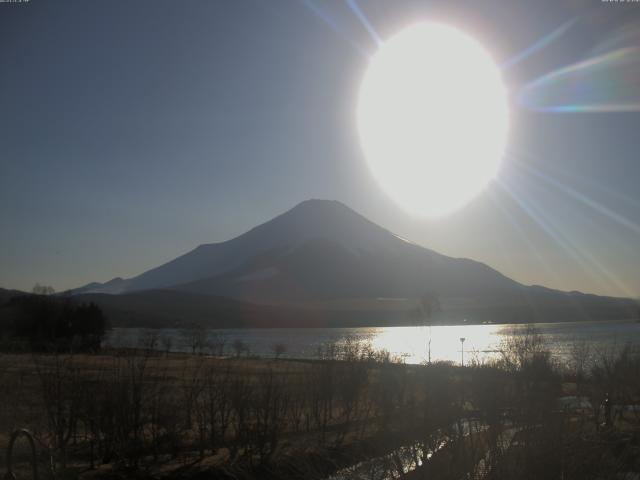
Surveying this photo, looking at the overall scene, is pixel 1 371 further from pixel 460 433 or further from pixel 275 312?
pixel 275 312

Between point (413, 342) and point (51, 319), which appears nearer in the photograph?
point (51, 319)

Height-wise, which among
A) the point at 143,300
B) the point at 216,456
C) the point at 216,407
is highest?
the point at 143,300

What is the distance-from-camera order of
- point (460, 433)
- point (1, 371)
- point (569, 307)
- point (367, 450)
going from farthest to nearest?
point (569, 307), point (1, 371), point (367, 450), point (460, 433)

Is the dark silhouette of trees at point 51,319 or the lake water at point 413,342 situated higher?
the dark silhouette of trees at point 51,319

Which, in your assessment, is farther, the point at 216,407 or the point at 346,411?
the point at 346,411

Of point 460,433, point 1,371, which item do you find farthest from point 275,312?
point 460,433

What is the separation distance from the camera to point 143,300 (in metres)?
162

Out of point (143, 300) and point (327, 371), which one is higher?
point (143, 300)

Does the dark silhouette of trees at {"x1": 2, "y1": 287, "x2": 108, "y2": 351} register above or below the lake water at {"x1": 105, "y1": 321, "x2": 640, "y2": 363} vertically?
above

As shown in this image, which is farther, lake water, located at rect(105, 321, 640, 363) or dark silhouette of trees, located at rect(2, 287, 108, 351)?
dark silhouette of trees, located at rect(2, 287, 108, 351)

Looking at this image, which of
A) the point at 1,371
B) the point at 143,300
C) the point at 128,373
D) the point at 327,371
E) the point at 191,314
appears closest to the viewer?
the point at 128,373

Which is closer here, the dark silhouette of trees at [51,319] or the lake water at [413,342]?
the lake water at [413,342]

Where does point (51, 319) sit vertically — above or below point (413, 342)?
above

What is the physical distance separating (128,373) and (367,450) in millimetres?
5785
